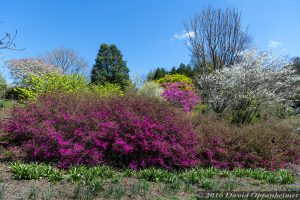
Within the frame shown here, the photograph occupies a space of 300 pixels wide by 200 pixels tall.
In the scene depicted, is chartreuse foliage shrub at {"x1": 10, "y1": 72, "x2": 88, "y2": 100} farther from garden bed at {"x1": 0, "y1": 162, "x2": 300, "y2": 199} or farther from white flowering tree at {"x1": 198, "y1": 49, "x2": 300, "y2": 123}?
white flowering tree at {"x1": 198, "y1": 49, "x2": 300, "y2": 123}

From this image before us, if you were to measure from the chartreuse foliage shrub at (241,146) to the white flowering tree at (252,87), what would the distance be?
5.03m

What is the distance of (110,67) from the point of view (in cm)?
3150

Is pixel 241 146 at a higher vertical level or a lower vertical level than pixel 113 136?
lower

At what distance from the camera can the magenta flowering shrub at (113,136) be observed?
6.61 m

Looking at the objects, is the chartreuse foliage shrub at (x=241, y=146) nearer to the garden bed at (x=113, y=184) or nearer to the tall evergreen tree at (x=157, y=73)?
the garden bed at (x=113, y=184)

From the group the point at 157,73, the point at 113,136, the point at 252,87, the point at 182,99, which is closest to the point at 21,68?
the point at 157,73

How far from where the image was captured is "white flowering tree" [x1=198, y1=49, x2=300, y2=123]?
1482cm

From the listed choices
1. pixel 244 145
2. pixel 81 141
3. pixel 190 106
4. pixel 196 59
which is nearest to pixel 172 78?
pixel 196 59

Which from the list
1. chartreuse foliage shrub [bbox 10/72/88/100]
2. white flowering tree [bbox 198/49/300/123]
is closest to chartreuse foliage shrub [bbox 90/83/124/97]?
chartreuse foliage shrub [bbox 10/72/88/100]

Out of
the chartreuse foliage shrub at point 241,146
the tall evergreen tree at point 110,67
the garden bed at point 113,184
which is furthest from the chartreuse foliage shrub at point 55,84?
the tall evergreen tree at point 110,67

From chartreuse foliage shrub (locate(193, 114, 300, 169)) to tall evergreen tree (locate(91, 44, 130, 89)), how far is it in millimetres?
22278

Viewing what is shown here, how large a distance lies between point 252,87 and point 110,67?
19210mm

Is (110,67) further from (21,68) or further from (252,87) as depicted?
(252,87)

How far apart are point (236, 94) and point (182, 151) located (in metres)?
9.50
